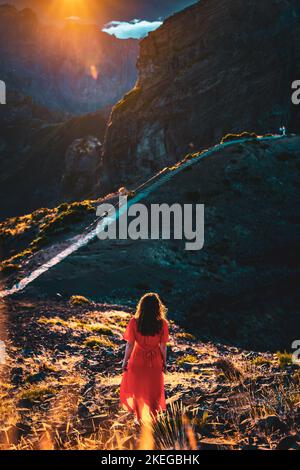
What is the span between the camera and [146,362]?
775 centimetres

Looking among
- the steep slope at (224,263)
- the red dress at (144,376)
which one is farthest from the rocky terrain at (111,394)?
the steep slope at (224,263)

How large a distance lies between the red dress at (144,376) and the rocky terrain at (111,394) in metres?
0.38

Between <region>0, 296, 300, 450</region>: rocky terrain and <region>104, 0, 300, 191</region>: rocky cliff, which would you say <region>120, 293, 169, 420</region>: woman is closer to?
<region>0, 296, 300, 450</region>: rocky terrain

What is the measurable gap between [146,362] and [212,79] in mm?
103386

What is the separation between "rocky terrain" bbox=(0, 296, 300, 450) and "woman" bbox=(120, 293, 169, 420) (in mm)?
396

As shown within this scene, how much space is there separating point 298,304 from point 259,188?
16504 mm

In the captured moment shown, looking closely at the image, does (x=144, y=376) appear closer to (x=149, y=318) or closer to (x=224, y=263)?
(x=149, y=318)

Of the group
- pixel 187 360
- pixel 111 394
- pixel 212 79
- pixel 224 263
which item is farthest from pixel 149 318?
pixel 212 79

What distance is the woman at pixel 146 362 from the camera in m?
7.65

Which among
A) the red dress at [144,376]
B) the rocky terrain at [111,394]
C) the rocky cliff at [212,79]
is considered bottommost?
the rocky terrain at [111,394]

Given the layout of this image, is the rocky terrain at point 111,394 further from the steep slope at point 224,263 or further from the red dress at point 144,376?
the steep slope at point 224,263

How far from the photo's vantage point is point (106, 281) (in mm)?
27422
